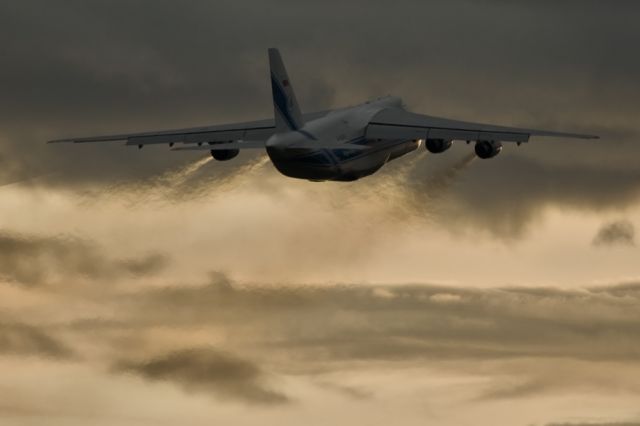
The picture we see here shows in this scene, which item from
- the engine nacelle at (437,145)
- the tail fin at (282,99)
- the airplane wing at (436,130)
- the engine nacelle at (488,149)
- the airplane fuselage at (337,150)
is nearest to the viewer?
the airplane fuselage at (337,150)

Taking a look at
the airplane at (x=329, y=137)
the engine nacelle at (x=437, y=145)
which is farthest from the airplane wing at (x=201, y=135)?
the engine nacelle at (x=437, y=145)

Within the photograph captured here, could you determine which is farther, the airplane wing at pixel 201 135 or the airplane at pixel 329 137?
the airplane wing at pixel 201 135

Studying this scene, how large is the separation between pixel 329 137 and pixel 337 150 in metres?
1.15

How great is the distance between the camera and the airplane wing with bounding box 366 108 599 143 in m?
96.1

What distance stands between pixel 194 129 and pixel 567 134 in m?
20.0

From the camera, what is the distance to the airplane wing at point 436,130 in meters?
96.1

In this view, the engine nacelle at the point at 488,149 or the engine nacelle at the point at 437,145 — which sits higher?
the engine nacelle at the point at 437,145

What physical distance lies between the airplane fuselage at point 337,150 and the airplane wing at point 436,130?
0.62 meters

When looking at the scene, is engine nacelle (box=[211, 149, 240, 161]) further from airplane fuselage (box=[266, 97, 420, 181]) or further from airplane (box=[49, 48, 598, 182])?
airplane fuselage (box=[266, 97, 420, 181])

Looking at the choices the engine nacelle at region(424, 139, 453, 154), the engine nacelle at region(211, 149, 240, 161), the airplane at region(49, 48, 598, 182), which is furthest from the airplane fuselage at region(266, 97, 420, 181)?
the engine nacelle at region(211, 149, 240, 161)

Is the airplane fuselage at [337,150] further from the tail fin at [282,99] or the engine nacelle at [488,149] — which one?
the engine nacelle at [488,149]

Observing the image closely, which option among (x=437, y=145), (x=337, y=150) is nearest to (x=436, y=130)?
(x=437, y=145)

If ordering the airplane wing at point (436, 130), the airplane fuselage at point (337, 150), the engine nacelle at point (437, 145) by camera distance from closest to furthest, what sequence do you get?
the airplane fuselage at point (337, 150) < the airplane wing at point (436, 130) < the engine nacelle at point (437, 145)

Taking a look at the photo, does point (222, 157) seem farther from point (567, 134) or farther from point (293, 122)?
point (567, 134)
